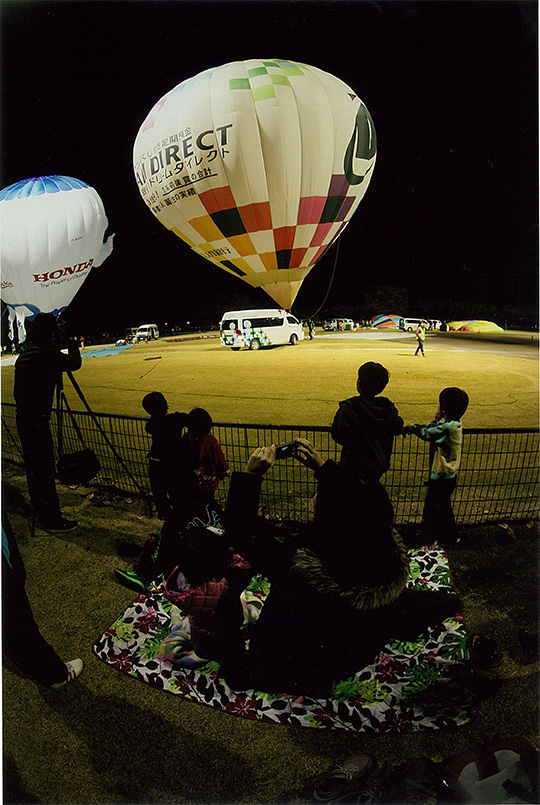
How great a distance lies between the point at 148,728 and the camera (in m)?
1.98

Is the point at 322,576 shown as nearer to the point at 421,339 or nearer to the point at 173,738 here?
the point at 173,738

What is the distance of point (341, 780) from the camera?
5.36 ft

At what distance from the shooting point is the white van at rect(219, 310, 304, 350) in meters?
12.5

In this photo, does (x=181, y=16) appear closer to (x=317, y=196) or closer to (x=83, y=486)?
(x=317, y=196)

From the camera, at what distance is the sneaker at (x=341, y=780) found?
1.61m

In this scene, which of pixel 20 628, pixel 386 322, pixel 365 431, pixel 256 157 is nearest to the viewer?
pixel 20 628

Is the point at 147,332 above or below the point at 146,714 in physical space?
above

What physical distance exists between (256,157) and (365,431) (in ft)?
12.0

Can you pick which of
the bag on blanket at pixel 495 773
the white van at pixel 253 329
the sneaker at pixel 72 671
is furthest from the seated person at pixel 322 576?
the white van at pixel 253 329

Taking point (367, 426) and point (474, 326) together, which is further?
point (474, 326)

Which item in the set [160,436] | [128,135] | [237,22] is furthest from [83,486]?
[237,22]

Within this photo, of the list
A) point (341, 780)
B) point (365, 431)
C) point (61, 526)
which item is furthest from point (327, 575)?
point (61, 526)

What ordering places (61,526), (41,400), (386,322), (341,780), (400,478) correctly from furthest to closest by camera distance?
(386,322) < (61,526) < (41,400) < (400,478) < (341,780)

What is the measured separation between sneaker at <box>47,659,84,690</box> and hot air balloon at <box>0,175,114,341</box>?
→ 4521 mm
